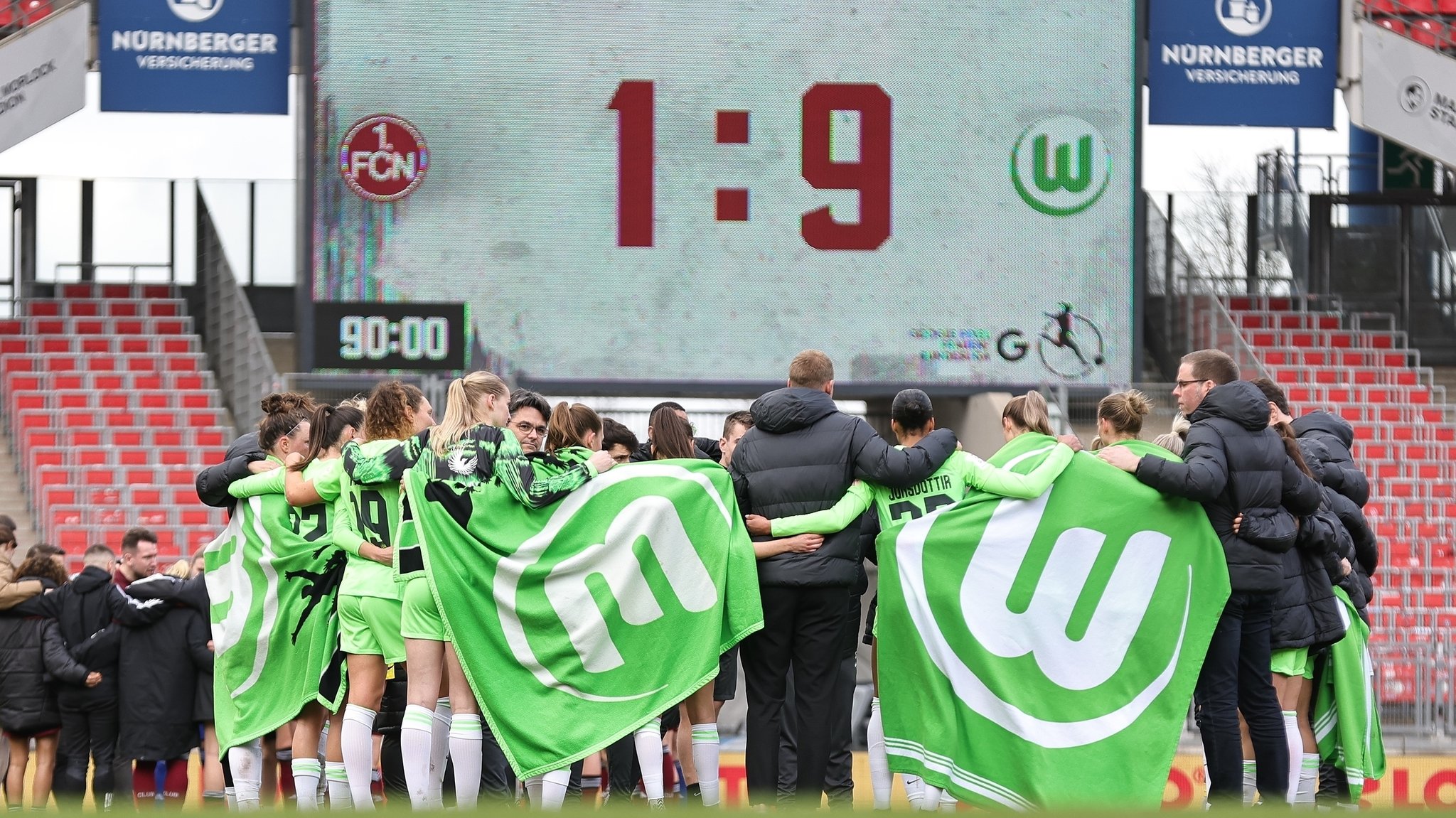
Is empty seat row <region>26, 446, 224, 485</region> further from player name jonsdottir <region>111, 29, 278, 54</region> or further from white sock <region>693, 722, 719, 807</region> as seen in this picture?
white sock <region>693, 722, 719, 807</region>

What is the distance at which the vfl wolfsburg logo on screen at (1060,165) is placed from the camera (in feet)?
62.1

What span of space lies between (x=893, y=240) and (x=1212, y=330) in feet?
13.0

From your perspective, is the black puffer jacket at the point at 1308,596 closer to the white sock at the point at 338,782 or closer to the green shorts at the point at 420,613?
the green shorts at the point at 420,613

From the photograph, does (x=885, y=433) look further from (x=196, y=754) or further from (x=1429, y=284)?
(x=196, y=754)

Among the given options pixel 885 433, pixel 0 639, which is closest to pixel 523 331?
pixel 885 433

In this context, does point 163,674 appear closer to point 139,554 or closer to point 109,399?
point 139,554

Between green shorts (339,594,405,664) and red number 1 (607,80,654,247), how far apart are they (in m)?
11.5

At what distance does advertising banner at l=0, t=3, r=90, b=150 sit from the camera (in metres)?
18.1

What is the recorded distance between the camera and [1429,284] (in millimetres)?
22562

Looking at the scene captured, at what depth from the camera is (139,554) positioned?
9.98 meters

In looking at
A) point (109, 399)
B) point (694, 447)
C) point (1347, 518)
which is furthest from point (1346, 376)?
point (694, 447)

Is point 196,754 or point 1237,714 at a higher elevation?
point 1237,714

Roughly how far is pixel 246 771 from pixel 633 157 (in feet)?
37.3

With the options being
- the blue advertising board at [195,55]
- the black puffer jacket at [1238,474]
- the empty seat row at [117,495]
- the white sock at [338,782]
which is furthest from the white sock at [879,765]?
the blue advertising board at [195,55]
